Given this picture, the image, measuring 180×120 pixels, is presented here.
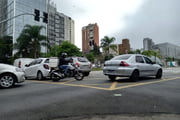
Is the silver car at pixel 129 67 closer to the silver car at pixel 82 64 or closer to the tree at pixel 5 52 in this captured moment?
the silver car at pixel 82 64

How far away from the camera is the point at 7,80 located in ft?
22.1

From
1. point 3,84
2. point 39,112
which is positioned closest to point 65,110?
point 39,112

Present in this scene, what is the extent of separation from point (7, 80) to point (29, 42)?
71.4 feet

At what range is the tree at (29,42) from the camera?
26.3m

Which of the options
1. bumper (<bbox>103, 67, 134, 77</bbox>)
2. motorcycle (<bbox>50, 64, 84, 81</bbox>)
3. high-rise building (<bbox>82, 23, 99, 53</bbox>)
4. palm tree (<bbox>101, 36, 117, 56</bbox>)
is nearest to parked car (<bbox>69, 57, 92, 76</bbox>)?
motorcycle (<bbox>50, 64, 84, 81</bbox>)

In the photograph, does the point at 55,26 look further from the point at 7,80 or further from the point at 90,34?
the point at 7,80

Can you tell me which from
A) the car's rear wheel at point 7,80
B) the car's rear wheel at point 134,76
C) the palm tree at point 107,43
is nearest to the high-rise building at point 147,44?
the palm tree at point 107,43

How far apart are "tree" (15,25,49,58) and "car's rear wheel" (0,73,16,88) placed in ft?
69.9

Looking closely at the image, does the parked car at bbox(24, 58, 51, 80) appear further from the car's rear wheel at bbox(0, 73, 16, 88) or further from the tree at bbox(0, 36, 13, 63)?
the tree at bbox(0, 36, 13, 63)

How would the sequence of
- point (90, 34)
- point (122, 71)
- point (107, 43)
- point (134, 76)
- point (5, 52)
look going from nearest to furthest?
point (122, 71)
point (134, 76)
point (5, 52)
point (107, 43)
point (90, 34)

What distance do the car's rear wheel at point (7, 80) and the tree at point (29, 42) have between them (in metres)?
21.3

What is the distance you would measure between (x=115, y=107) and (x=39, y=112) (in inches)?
72.9

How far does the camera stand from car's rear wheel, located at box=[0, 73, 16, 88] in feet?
21.7

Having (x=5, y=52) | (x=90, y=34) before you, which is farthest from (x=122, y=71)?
(x=90, y=34)
